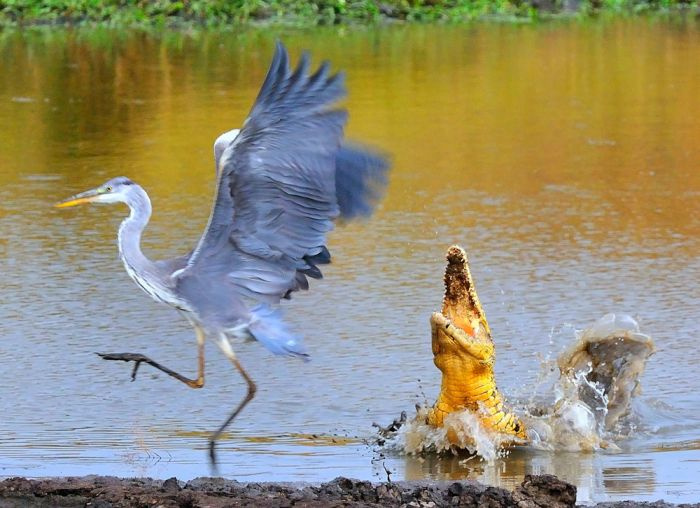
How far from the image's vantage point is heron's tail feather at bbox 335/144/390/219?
6395 millimetres

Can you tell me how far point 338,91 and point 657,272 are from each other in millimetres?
3739

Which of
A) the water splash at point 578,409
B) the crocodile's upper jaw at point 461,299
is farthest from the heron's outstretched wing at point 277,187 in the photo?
the water splash at point 578,409

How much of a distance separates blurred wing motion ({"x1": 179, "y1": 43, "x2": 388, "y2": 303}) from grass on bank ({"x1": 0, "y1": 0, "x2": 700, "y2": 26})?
15894 millimetres

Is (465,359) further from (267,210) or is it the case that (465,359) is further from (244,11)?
(244,11)

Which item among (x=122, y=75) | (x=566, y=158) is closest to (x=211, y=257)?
(x=566, y=158)

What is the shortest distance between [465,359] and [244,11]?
1655 centimetres

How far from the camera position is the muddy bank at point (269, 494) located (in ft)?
15.4

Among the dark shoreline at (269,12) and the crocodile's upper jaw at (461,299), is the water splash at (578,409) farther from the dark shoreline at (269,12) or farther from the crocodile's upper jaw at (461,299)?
the dark shoreline at (269,12)

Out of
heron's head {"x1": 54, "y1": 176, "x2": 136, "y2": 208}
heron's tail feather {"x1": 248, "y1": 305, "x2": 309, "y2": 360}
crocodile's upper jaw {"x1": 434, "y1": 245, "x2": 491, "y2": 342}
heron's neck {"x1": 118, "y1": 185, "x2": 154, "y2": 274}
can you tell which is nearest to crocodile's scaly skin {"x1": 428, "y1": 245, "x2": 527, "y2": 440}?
crocodile's upper jaw {"x1": 434, "y1": 245, "x2": 491, "y2": 342}

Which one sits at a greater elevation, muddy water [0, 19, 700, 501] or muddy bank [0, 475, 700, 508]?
muddy bank [0, 475, 700, 508]

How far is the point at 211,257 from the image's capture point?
5.93m

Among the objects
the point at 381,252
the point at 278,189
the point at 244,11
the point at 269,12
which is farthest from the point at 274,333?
the point at 269,12

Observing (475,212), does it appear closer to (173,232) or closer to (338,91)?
(173,232)

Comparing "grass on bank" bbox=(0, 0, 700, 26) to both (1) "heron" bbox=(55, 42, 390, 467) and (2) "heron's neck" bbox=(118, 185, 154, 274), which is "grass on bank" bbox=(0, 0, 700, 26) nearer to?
(1) "heron" bbox=(55, 42, 390, 467)
